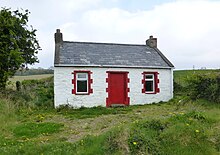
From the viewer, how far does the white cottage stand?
16.6 m

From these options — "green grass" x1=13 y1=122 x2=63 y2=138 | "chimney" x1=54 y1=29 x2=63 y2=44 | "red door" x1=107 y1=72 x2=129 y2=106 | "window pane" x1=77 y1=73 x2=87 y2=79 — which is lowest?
"green grass" x1=13 y1=122 x2=63 y2=138

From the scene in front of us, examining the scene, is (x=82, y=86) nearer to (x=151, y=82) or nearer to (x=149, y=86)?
(x=149, y=86)

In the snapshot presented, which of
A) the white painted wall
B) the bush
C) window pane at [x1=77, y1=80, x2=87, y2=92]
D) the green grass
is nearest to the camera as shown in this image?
the green grass

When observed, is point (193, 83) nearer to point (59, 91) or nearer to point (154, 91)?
point (154, 91)

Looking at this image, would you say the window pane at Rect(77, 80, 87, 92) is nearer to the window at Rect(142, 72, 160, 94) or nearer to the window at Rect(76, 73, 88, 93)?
the window at Rect(76, 73, 88, 93)

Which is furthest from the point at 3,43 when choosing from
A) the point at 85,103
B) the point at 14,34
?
the point at 85,103

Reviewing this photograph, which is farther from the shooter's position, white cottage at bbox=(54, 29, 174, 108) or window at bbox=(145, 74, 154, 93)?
window at bbox=(145, 74, 154, 93)

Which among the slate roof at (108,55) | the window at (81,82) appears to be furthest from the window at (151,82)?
the window at (81,82)

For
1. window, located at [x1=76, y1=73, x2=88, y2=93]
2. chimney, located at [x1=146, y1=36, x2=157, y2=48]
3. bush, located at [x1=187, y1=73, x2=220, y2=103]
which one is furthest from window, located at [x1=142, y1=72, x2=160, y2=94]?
bush, located at [x1=187, y1=73, x2=220, y2=103]

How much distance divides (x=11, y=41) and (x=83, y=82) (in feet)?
18.9

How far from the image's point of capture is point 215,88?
1220cm

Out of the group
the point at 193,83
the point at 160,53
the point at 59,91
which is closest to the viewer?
the point at 193,83

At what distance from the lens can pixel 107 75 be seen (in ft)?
57.9

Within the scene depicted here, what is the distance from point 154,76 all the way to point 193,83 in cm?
605
